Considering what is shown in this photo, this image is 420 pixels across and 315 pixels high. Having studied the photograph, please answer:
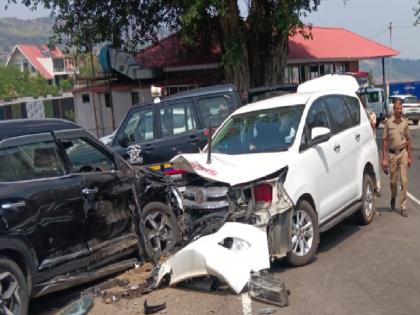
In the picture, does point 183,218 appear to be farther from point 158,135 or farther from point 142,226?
point 158,135

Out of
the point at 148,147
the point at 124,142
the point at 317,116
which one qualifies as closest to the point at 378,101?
the point at 148,147

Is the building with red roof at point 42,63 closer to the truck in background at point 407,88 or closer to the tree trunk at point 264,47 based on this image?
the truck in background at point 407,88

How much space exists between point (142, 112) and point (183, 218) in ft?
14.0

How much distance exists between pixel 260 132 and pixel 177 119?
375 centimetres

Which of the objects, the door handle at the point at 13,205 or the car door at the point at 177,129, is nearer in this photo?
the door handle at the point at 13,205

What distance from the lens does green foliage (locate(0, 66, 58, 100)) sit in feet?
259

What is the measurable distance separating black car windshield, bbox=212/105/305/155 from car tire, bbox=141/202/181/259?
3.55ft

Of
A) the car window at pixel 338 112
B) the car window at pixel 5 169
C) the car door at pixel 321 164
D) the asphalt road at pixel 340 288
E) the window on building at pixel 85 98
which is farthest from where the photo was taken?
the window on building at pixel 85 98

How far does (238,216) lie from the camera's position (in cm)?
679

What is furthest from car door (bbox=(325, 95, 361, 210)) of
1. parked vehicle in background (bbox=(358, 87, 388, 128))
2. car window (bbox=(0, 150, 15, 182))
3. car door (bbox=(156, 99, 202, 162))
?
parked vehicle in background (bbox=(358, 87, 388, 128))

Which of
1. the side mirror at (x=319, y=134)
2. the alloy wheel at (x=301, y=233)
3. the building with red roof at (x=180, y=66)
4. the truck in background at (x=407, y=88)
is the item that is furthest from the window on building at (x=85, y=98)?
the truck in background at (x=407, y=88)

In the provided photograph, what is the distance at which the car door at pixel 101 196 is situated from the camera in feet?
21.6

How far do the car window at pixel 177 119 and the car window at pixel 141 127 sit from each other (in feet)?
0.74

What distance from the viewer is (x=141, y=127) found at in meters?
11.5
